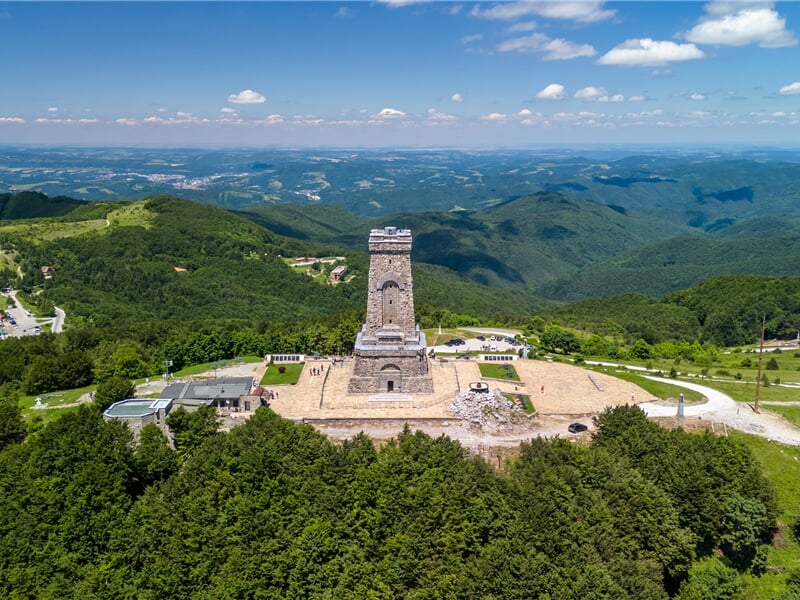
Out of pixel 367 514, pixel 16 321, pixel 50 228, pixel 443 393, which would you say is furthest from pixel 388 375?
pixel 50 228

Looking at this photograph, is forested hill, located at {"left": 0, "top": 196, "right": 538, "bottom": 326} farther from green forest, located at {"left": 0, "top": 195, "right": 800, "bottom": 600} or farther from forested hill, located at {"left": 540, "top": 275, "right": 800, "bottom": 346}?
green forest, located at {"left": 0, "top": 195, "right": 800, "bottom": 600}

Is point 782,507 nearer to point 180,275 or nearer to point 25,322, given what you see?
point 25,322

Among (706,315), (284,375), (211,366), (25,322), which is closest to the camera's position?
(284,375)

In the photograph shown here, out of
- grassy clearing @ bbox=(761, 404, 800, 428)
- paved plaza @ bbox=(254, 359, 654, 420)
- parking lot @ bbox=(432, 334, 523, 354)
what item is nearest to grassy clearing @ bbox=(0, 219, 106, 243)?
paved plaza @ bbox=(254, 359, 654, 420)

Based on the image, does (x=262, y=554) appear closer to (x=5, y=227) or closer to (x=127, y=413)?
(x=127, y=413)

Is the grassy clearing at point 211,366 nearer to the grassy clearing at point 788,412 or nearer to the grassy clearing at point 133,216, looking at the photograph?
the grassy clearing at point 788,412
